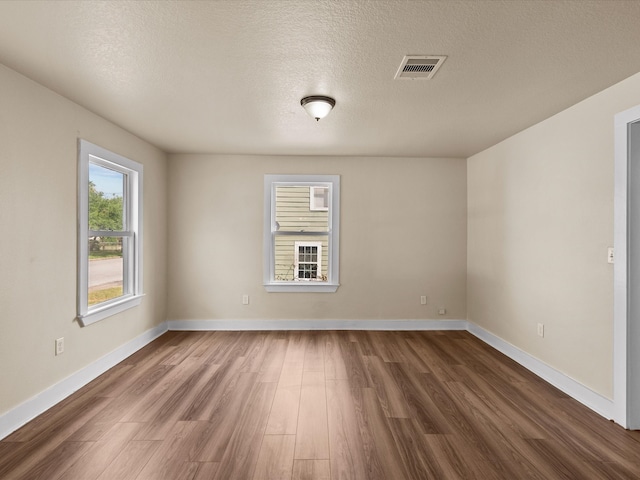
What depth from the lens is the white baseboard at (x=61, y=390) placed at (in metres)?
2.26

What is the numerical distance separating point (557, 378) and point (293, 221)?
342 centimetres

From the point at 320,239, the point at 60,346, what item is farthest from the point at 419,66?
the point at 60,346

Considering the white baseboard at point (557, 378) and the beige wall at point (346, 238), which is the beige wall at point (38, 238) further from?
the white baseboard at point (557, 378)

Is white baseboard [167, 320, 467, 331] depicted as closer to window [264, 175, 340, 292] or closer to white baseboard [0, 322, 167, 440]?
window [264, 175, 340, 292]

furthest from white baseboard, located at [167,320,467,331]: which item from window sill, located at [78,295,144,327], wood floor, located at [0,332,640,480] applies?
wood floor, located at [0,332,640,480]

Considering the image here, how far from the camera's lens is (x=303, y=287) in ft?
15.6

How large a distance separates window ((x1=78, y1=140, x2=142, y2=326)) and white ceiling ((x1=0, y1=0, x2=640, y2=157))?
541 mm

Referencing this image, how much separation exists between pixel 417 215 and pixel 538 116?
6.58ft

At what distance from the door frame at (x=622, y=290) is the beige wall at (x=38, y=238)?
4.20 metres

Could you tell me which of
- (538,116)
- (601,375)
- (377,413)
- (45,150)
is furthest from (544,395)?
(45,150)

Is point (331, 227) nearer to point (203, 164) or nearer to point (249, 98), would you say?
point (203, 164)

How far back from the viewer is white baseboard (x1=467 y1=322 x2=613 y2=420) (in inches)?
100

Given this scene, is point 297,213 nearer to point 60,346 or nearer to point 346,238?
point 346,238

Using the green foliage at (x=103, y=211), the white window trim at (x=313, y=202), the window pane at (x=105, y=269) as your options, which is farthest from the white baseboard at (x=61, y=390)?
the white window trim at (x=313, y=202)
